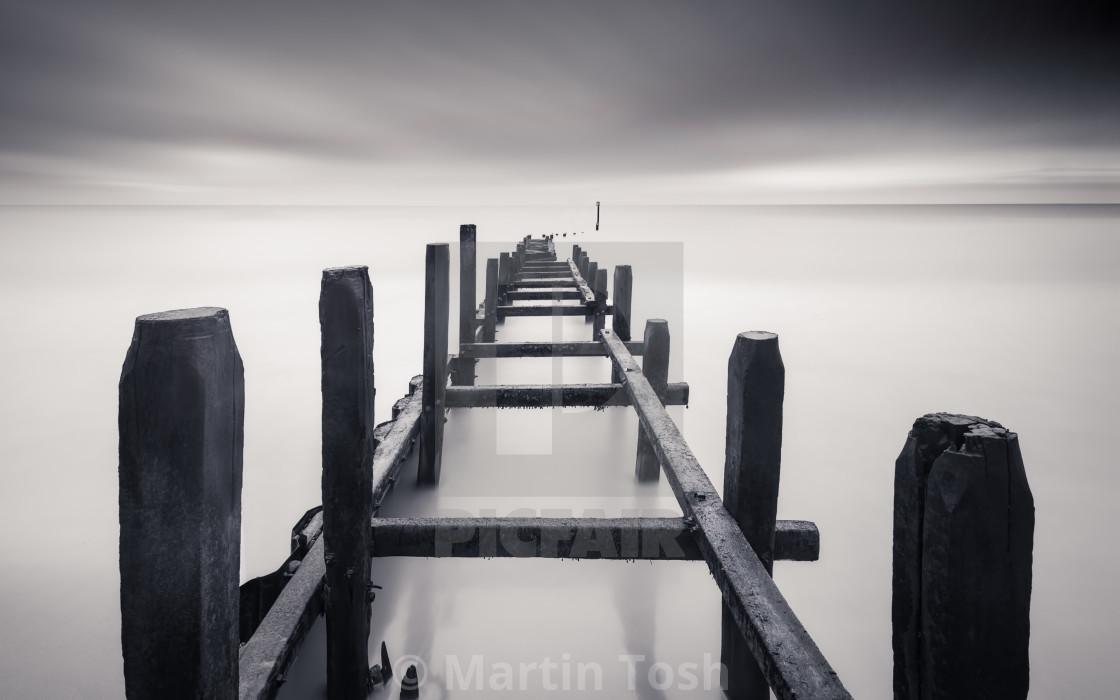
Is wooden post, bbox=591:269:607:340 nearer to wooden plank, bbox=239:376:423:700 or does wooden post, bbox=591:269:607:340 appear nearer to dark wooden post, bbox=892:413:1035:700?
wooden plank, bbox=239:376:423:700

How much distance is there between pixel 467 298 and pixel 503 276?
4.74 meters

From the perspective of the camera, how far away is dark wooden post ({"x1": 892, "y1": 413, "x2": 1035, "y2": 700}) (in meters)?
1.09

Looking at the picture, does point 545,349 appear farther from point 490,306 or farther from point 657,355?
point 490,306

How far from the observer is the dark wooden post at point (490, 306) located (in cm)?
959

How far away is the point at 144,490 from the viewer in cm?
121

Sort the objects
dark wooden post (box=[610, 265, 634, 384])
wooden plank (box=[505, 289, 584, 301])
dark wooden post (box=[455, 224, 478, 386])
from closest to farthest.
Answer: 1. dark wooden post (box=[455, 224, 478, 386])
2. dark wooden post (box=[610, 265, 634, 384])
3. wooden plank (box=[505, 289, 584, 301])

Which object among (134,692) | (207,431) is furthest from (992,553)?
(134,692)

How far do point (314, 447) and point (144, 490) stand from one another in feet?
23.8

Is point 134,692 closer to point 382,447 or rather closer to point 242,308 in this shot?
point 382,447

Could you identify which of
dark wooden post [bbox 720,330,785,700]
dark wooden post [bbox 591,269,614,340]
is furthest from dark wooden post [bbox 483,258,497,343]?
dark wooden post [bbox 720,330,785,700]

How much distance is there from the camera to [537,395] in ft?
14.3

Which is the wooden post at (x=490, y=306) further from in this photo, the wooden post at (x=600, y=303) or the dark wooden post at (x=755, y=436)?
the dark wooden post at (x=755, y=436)

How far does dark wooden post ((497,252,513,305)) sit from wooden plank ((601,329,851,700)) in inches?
315

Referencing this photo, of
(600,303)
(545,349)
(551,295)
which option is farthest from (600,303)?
(545,349)
